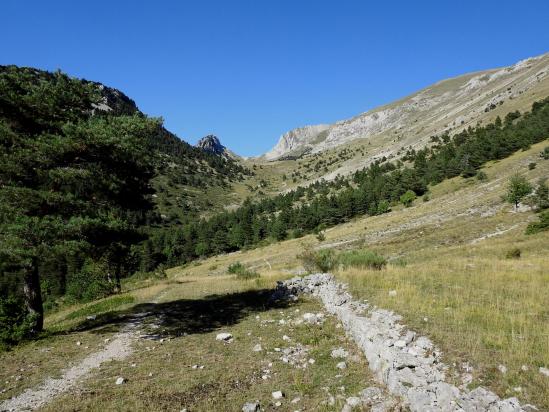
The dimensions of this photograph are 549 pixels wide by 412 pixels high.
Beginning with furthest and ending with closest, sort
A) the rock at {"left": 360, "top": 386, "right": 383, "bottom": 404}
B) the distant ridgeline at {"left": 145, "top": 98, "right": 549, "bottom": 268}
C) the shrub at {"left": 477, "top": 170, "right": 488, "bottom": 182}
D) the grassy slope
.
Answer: the distant ridgeline at {"left": 145, "top": 98, "right": 549, "bottom": 268}
the shrub at {"left": 477, "top": 170, "right": 488, "bottom": 182}
the rock at {"left": 360, "top": 386, "right": 383, "bottom": 404}
the grassy slope

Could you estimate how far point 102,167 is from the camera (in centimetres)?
1402

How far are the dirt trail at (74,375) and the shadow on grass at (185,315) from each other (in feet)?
2.75

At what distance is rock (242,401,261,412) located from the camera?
6.89 m

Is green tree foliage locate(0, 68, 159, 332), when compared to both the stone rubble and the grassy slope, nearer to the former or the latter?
the grassy slope

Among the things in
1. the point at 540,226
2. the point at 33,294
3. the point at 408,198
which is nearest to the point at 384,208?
the point at 408,198

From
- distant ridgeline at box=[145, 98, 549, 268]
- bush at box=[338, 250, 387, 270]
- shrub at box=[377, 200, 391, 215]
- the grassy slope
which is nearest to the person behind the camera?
the grassy slope

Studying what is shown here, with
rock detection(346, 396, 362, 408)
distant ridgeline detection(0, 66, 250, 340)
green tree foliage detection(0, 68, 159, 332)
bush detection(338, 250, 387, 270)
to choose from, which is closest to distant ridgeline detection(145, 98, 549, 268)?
bush detection(338, 250, 387, 270)

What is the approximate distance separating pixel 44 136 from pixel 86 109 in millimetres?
3120

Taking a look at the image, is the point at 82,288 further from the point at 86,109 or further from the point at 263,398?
the point at 263,398

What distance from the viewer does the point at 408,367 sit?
679 cm

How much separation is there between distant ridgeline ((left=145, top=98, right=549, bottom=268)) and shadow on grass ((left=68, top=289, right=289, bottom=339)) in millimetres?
64132

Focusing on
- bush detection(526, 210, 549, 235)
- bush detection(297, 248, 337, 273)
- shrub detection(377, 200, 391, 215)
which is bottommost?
bush detection(526, 210, 549, 235)

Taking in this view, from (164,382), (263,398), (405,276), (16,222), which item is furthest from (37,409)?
(405,276)

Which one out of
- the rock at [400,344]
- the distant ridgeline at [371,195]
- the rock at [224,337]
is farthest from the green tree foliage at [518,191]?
the rock at [400,344]
